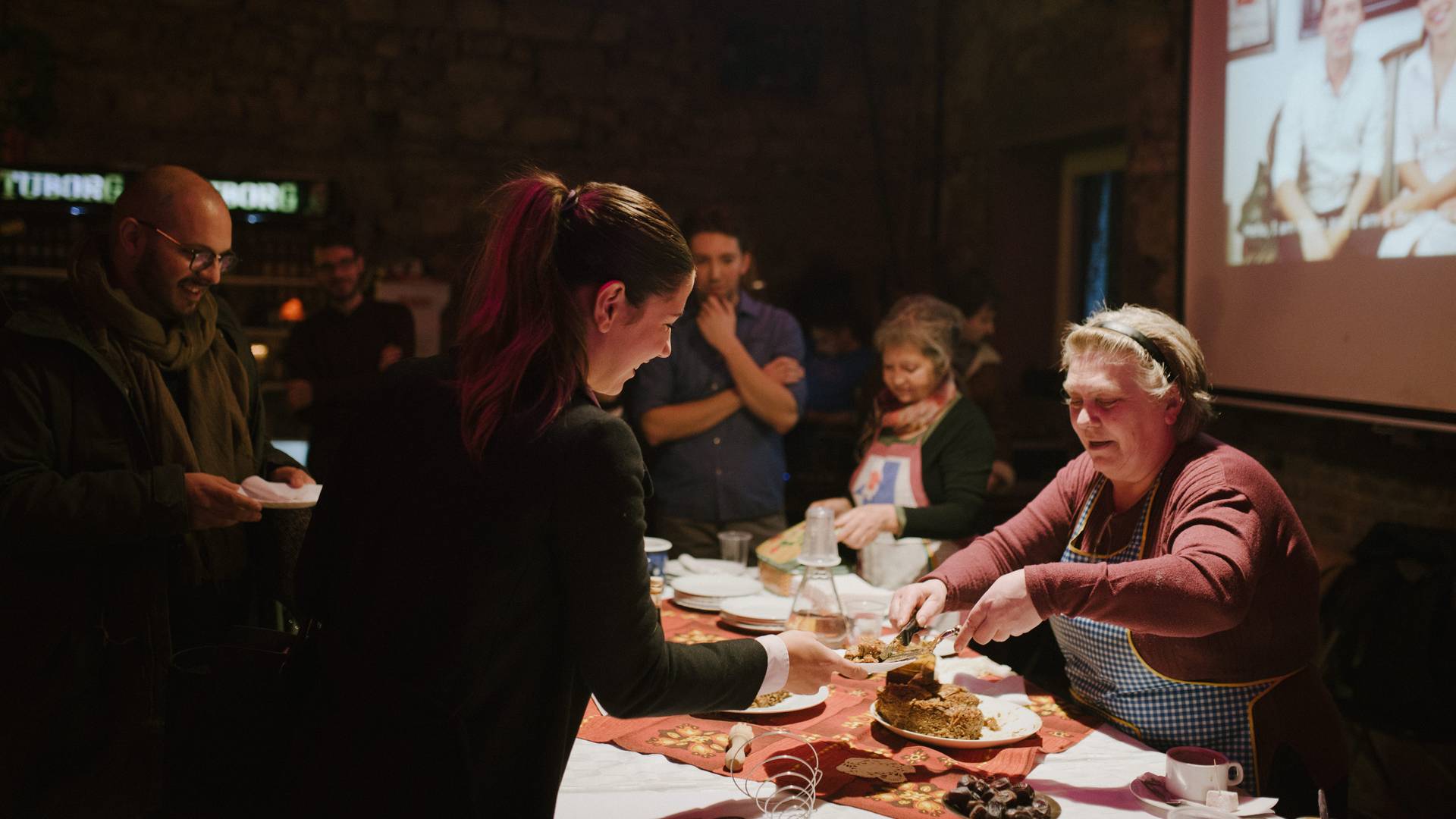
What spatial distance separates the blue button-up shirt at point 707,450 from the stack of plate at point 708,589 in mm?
771

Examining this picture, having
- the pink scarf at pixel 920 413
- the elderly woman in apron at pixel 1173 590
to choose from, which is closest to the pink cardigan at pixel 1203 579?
the elderly woman in apron at pixel 1173 590

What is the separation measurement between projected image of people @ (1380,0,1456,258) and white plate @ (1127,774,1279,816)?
228 cm

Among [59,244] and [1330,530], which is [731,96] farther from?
[1330,530]

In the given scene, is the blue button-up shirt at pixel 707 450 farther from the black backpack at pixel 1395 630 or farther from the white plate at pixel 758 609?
the black backpack at pixel 1395 630

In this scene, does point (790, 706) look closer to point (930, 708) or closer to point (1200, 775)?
point (930, 708)

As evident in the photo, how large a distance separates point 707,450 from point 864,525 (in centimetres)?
79

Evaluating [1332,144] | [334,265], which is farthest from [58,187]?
[1332,144]

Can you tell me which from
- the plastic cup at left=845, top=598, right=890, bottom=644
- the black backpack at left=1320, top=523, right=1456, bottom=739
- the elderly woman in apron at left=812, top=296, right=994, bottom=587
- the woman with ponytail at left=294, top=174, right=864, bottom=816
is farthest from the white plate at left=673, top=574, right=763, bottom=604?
the black backpack at left=1320, top=523, right=1456, bottom=739

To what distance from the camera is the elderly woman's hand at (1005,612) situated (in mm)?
1758

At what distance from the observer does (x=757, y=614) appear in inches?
93.4

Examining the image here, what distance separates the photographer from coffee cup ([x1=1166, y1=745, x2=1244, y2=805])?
1.55 meters

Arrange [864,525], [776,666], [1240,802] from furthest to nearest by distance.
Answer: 1. [864,525]
2. [1240,802]
3. [776,666]

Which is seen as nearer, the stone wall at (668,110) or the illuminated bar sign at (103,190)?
the illuminated bar sign at (103,190)

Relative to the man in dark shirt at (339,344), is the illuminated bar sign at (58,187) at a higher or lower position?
higher
